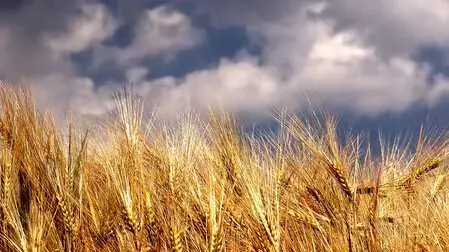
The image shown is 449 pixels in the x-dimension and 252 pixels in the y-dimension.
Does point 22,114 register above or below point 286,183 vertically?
above

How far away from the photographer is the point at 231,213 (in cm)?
350

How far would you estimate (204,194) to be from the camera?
378 centimetres

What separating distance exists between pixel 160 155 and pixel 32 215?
1.05 metres

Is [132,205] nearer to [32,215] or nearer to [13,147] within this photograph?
[32,215]

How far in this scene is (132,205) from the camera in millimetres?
3307

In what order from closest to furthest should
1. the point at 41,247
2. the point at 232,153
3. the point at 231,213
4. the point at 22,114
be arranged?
1. the point at 41,247
2. the point at 231,213
3. the point at 232,153
4. the point at 22,114

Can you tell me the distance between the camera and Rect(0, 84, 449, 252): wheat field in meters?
3.20

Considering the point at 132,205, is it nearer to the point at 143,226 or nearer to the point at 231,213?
the point at 143,226

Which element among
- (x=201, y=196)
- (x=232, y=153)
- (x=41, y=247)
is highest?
(x=232, y=153)

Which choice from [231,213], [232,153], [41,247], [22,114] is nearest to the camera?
[41,247]

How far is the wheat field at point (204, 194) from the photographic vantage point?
10.5 ft

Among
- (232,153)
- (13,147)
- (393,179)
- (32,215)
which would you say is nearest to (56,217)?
(32,215)

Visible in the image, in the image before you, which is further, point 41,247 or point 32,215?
point 32,215

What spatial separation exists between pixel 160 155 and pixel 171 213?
3.43 feet
